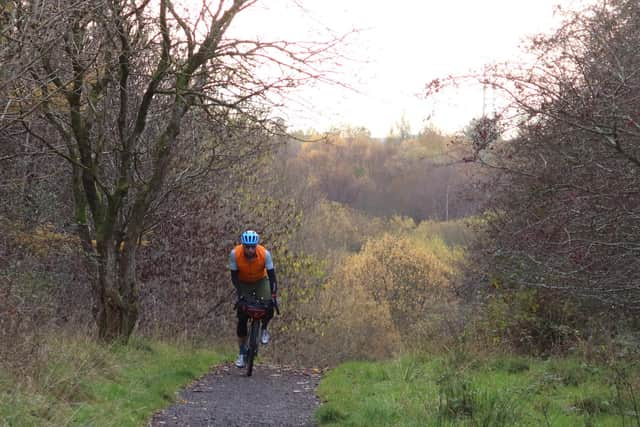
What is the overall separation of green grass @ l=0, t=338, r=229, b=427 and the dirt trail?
25cm

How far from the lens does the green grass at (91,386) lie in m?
5.80

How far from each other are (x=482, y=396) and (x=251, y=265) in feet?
15.5

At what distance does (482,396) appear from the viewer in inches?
268

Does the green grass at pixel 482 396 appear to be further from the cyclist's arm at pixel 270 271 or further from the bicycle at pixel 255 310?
the cyclist's arm at pixel 270 271

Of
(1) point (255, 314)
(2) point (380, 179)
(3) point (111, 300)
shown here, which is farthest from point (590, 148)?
(2) point (380, 179)

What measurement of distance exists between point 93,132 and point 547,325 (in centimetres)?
857

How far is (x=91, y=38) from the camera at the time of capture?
934cm

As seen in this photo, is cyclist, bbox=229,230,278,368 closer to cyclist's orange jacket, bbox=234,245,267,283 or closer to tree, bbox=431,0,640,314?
cyclist's orange jacket, bbox=234,245,267,283

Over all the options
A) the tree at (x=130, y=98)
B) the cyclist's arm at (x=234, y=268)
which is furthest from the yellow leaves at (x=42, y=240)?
the cyclist's arm at (x=234, y=268)

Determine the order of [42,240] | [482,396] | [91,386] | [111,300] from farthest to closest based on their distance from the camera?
[42,240] < [111,300] < [91,386] < [482,396]

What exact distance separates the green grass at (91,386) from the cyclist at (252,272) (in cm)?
140

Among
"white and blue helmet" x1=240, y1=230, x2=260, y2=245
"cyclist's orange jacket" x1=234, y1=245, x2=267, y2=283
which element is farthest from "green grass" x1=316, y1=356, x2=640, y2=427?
"white and blue helmet" x1=240, y1=230, x2=260, y2=245

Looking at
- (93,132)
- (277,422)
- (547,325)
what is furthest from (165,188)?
(547,325)

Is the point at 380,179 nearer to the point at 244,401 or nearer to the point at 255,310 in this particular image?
the point at 255,310
